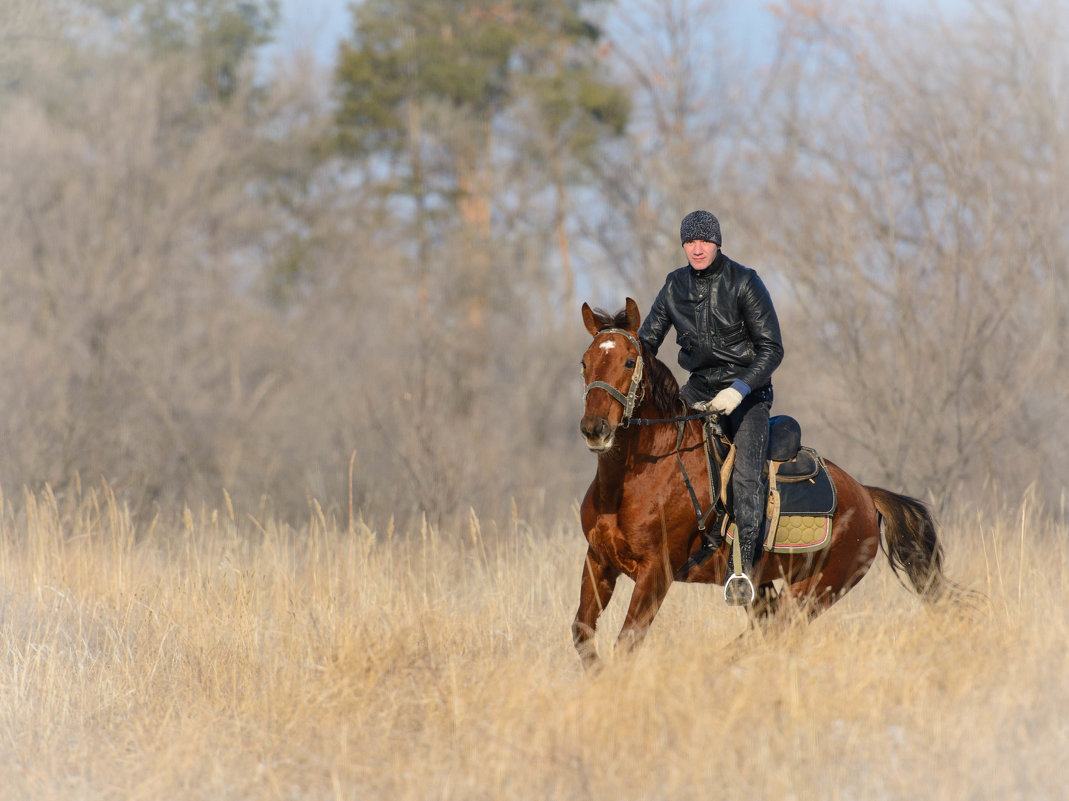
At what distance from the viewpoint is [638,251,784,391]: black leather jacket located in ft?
17.1

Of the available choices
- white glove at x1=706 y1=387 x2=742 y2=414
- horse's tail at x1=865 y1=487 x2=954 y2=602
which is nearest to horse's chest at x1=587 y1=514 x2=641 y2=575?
white glove at x1=706 y1=387 x2=742 y2=414

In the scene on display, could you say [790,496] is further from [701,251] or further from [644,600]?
[701,251]

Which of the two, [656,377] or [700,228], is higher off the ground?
[700,228]

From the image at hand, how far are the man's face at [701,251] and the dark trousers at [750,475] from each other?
2.41ft

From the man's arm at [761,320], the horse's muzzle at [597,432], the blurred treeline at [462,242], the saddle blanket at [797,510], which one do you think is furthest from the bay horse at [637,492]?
the blurred treeline at [462,242]

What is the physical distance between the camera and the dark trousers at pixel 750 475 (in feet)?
17.1

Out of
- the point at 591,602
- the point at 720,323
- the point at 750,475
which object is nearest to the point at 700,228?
the point at 720,323

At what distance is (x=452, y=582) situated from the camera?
8.46 metres

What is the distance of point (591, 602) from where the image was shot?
510 cm

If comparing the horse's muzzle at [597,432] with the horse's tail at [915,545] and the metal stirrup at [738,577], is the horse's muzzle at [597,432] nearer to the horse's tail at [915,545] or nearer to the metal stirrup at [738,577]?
the metal stirrup at [738,577]

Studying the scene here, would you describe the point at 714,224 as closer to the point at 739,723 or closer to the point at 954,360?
the point at 739,723

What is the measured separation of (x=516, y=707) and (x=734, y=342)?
2187 mm

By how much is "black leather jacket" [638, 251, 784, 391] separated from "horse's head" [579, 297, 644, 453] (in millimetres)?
356

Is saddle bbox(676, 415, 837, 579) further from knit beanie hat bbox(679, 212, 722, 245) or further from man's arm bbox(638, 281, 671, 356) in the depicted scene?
knit beanie hat bbox(679, 212, 722, 245)
